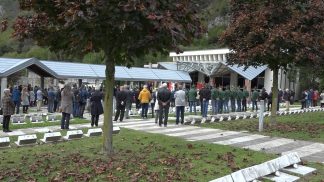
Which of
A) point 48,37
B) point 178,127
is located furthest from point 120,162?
point 178,127

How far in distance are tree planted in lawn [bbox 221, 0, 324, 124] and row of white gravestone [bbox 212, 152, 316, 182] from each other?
6.03m

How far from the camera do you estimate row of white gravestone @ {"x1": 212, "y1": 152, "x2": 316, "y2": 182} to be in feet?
25.6

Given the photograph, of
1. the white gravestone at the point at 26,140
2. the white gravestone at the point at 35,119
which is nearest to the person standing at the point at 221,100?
the white gravestone at the point at 35,119

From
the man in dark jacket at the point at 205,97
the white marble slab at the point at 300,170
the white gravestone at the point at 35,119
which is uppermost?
the man in dark jacket at the point at 205,97

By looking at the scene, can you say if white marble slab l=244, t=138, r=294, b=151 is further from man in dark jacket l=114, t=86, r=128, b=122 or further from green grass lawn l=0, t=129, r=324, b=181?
man in dark jacket l=114, t=86, r=128, b=122

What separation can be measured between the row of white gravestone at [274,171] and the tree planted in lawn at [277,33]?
6031 mm

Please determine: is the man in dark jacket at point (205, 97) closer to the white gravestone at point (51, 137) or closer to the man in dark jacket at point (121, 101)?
the man in dark jacket at point (121, 101)

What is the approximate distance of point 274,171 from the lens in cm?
922

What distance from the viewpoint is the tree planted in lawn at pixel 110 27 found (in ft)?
26.3

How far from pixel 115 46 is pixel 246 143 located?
6150 millimetres

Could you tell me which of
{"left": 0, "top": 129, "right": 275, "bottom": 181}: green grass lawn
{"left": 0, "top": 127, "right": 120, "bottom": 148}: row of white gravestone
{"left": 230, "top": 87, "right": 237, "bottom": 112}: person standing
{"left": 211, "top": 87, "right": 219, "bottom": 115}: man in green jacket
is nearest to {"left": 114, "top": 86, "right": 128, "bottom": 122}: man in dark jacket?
{"left": 0, "top": 127, "right": 120, "bottom": 148}: row of white gravestone

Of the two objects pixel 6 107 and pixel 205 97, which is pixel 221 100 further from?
pixel 6 107

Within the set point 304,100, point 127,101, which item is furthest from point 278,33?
point 304,100

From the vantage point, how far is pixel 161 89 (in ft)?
58.4
